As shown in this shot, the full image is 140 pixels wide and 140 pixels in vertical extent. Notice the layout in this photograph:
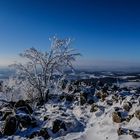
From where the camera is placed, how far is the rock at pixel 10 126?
14125mm

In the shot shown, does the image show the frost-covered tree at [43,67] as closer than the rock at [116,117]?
No

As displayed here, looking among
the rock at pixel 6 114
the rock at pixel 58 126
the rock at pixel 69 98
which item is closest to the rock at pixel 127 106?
the rock at pixel 58 126

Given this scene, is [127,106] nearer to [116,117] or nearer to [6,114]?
[116,117]

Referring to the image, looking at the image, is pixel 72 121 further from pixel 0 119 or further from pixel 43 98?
pixel 43 98

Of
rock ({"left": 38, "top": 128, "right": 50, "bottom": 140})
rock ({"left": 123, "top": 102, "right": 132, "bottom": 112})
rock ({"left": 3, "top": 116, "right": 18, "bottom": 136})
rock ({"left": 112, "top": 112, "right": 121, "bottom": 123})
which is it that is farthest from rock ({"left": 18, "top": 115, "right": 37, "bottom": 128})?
rock ({"left": 123, "top": 102, "right": 132, "bottom": 112})

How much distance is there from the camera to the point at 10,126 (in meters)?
14.3

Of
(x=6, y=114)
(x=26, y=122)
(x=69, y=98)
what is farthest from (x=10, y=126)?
(x=69, y=98)

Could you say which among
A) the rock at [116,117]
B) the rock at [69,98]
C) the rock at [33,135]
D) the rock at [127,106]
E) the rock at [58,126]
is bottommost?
the rock at [33,135]

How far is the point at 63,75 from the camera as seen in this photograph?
29203 millimetres

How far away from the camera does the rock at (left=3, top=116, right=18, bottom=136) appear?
14125mm

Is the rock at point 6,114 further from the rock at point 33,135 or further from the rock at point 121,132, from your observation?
the rock at point 121,132

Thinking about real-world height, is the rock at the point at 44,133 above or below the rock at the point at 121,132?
below

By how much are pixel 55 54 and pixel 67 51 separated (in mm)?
1288

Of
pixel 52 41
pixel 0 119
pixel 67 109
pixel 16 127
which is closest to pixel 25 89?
pixel 52 41
